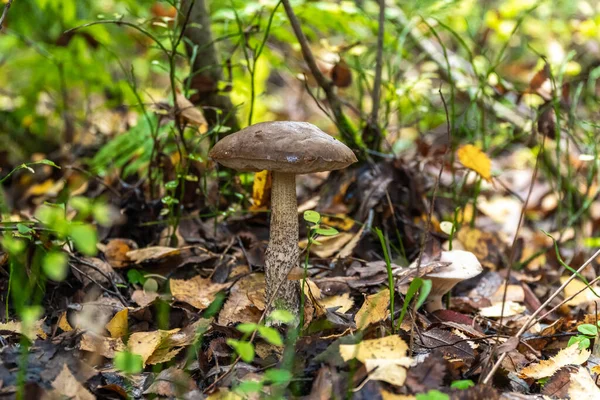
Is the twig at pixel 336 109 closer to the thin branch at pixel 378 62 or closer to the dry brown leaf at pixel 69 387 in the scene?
the thin branch at pixel 378 62

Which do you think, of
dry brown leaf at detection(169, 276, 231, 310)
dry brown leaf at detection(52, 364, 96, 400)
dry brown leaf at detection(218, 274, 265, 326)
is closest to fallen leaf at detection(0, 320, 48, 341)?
dry brown leaf at detection(52, 364, 96, 400)

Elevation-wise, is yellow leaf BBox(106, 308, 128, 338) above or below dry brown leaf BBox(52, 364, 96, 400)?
below

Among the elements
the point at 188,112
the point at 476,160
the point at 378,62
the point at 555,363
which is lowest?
the point at 555,363

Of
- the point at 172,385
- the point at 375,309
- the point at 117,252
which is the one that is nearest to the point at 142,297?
the point at 117,252

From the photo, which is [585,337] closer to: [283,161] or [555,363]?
[555,363]

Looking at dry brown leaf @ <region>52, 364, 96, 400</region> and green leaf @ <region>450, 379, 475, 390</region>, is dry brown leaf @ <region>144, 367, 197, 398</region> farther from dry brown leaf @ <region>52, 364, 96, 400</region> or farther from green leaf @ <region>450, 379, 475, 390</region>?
green leaf @ <region>450, 379, 475, 390</region>

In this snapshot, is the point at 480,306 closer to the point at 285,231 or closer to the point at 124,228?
the point at 285,231

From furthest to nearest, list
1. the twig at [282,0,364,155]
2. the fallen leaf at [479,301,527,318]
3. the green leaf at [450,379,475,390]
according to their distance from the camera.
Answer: the twig at [282,0,364,155] → the fallen leaf at [479,301,527,318] → the green leaf at [450,379,475,390]
